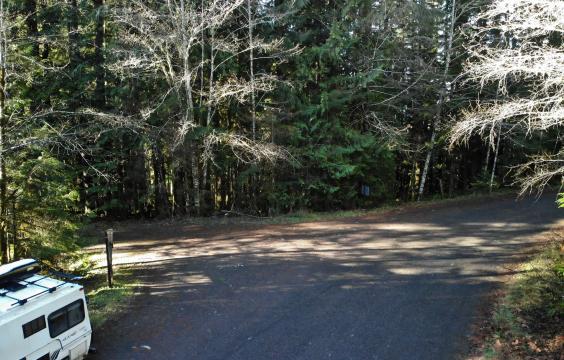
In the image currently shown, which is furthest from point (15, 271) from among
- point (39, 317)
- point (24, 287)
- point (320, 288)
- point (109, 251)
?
point (320, 288)

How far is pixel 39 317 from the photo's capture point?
488 cm

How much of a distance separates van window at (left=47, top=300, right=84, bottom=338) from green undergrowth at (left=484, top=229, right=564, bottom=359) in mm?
5927

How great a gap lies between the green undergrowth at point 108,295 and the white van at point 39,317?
1.38 metres

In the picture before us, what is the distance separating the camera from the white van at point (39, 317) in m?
4.57

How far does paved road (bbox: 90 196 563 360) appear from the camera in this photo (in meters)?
5.93

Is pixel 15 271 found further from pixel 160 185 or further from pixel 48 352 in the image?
pixel 160 185

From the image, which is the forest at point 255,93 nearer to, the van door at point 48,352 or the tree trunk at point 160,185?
the tree trunk at point 160,185

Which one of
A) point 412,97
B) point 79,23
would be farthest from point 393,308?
point 79,23

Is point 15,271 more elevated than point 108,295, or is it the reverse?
point 15,271

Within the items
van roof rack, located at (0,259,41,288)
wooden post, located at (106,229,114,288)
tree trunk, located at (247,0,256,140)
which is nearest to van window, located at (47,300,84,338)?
van roof rack, located at (0,259,41,288)

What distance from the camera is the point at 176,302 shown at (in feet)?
24.5

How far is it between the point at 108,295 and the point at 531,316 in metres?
8.12

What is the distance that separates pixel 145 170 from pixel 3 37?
8.89 metres

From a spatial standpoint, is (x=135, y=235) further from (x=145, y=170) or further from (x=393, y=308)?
(x=393, y=308)
